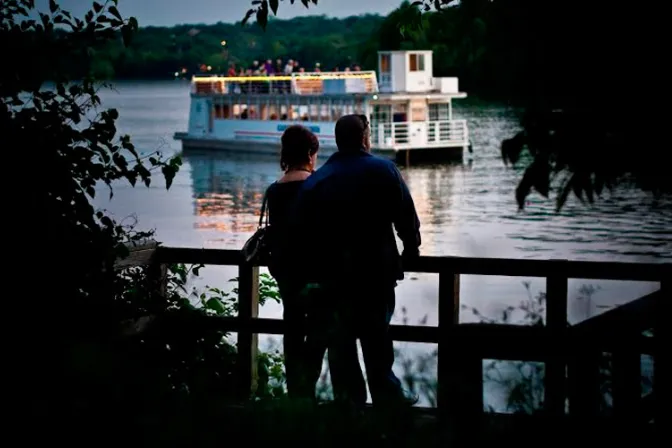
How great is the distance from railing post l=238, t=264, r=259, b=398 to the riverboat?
50775 millimetres

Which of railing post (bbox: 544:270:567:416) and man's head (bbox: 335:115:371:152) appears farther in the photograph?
man's head (bbox: 335:115:371:152)

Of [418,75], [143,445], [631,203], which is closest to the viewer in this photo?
[143,445]

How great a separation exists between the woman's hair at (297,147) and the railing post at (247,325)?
1.65 feet

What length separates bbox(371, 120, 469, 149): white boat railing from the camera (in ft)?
193

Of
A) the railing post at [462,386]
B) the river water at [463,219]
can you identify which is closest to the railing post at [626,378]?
the railing post at [462,386]

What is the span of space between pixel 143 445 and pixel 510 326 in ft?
2.95

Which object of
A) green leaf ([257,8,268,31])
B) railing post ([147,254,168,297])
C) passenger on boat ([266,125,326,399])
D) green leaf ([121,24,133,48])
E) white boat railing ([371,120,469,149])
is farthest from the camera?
white boat railing ([371,120,469,149])

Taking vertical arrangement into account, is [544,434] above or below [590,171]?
below

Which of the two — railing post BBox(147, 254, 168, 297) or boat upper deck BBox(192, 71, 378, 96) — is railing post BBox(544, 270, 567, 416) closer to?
railing post BBox(147, 254, 168, 297)

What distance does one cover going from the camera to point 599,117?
119 inches

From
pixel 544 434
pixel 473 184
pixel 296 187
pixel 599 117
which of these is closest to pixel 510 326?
pixel 544 434

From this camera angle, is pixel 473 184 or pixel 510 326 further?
pixel 473 184

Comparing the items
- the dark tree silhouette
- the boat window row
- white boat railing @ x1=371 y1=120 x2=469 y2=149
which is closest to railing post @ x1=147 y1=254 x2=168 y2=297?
the dark tree silhouette

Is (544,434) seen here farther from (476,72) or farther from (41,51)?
(41,51)
